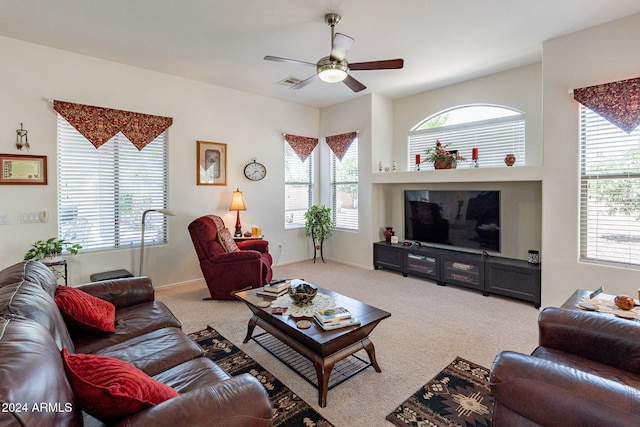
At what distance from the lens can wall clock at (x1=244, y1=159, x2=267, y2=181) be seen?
528cm

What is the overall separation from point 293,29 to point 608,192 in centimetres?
359

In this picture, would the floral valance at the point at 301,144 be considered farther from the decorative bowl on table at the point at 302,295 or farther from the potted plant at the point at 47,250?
the decorative bowl on table at the point at 302,295

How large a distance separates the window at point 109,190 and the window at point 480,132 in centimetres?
409

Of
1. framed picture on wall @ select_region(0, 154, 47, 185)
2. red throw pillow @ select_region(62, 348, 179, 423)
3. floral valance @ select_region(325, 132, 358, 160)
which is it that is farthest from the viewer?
floral valance @ select_region(325, 132, 358, 160)

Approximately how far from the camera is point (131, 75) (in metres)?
4.12

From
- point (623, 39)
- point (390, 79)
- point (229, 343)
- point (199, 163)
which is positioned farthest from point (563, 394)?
point (199, 163)

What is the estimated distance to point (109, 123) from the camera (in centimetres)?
394

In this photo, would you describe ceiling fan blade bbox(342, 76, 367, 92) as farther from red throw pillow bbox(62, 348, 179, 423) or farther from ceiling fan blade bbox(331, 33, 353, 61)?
Result: red throw pillow bbox(62, 348, 179, 423)

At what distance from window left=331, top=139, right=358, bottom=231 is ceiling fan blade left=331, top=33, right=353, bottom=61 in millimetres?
2902

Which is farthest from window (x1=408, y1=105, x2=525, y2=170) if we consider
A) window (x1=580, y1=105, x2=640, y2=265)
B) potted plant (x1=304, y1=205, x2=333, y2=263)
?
potted plant (x1=304, y1=205, x2=333, y2=263)

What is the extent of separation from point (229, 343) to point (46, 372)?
198 centimetres

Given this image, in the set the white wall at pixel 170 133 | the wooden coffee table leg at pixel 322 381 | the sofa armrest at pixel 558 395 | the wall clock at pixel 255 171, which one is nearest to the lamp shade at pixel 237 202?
the white wall at pixel 170 133

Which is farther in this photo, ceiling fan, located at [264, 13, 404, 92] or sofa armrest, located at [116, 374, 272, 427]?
ceiling fan, located at [264, 13, 404, 92]

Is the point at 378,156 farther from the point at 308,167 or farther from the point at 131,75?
the point at 131,75
